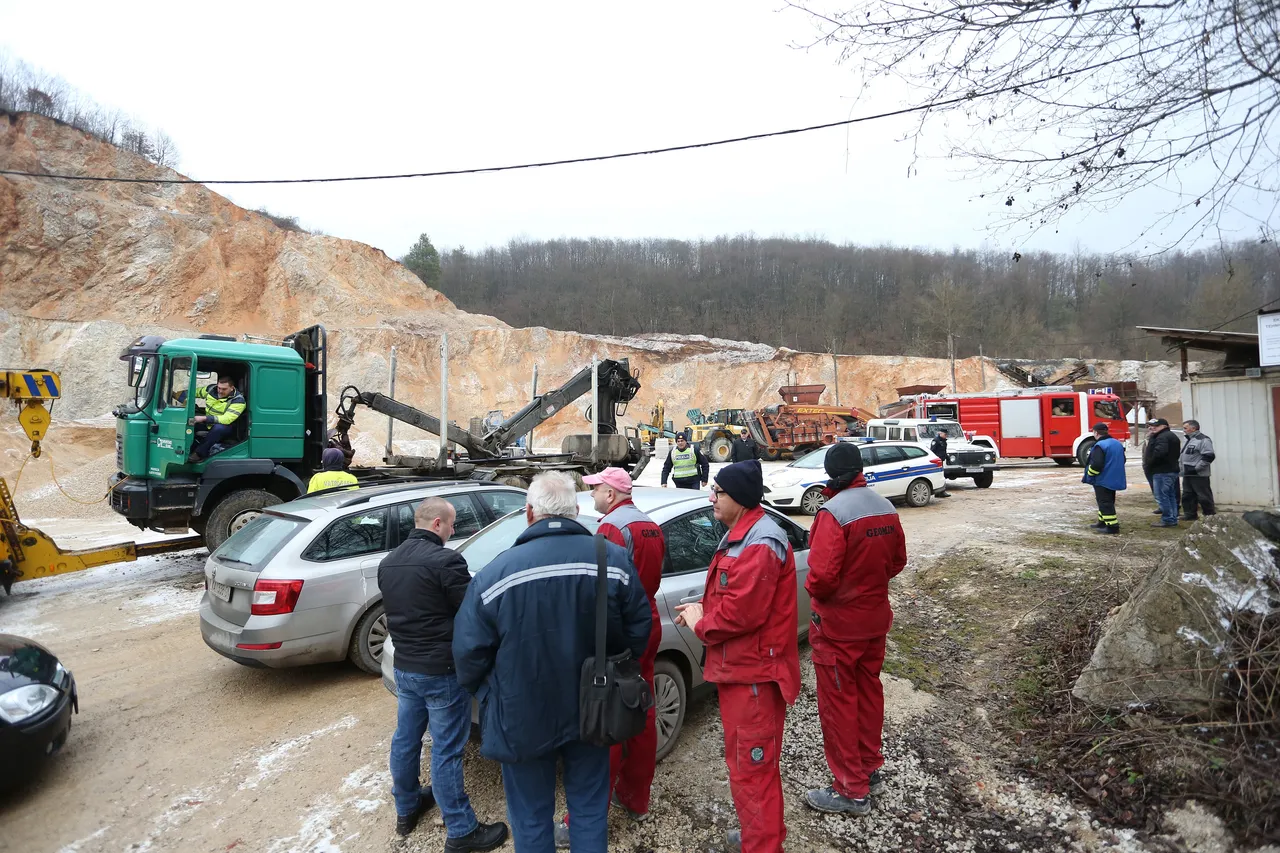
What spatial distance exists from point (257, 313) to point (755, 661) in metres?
42.3

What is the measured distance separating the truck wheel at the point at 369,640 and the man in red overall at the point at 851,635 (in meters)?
3.29

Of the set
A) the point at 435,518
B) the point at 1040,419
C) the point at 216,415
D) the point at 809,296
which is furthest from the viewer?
the point at 809,296

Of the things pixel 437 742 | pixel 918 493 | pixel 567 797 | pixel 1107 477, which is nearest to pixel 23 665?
pixel 437 742

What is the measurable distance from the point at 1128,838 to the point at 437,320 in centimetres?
4566

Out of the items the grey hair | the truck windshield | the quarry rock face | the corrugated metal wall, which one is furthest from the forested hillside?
the grey hair

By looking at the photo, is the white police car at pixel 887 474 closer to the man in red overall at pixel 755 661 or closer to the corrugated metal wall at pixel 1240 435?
the corrugated metal wall at pixel 1240 435

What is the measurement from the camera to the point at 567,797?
242 cm

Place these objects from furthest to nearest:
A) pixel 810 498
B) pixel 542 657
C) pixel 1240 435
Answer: pixel 810 498 → pixel 1240 435 → pixel 542 657

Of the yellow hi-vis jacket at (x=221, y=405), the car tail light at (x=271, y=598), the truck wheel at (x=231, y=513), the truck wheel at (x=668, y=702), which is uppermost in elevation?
the yellow hi-vis jacket at (x=221, y=405)

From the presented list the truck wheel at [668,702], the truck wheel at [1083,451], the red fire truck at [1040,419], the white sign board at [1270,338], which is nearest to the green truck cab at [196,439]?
the truck wheel at [668,702]

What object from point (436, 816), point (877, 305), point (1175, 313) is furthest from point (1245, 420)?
point (877, 305)

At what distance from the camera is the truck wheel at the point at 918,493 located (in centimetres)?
1338

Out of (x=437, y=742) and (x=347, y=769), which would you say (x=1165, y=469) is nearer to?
(x=437, y=742)

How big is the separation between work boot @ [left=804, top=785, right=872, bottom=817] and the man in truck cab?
7.96 m
